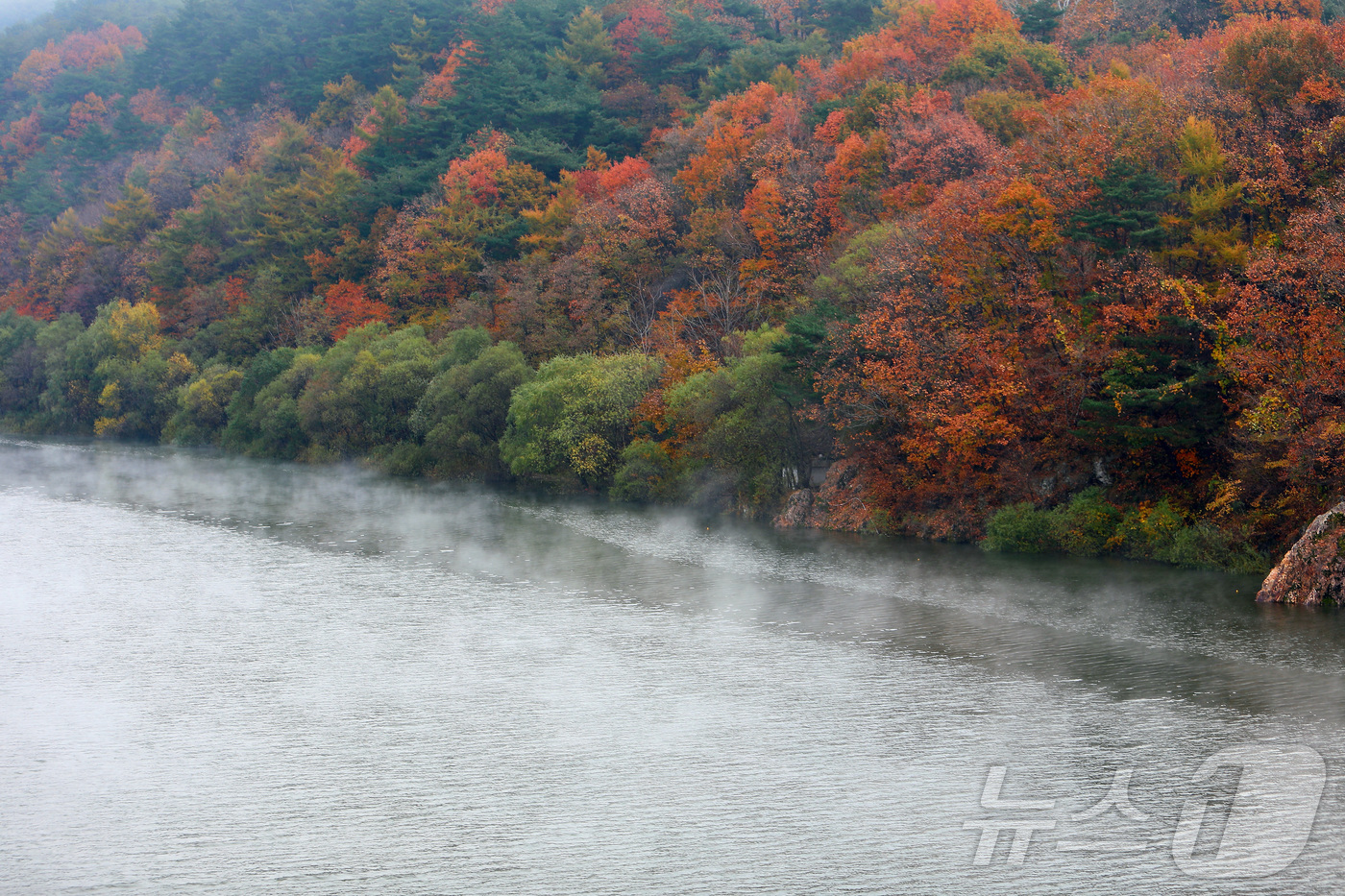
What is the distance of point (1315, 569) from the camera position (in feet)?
103

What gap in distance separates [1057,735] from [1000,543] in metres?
19.9

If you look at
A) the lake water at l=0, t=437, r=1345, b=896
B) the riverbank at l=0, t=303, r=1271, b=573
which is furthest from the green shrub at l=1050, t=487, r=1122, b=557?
the lake water at l=0, t=437, r=1345, b=896

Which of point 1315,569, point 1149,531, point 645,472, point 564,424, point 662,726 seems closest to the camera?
point 662,726

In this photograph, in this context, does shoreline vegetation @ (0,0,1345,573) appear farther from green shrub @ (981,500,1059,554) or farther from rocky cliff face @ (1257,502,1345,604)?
rocky cliff face @ (1257,502,1345,604)

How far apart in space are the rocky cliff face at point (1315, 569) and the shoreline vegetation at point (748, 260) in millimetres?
1743

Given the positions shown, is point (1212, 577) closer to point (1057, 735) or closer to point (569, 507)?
point (1057, 735)

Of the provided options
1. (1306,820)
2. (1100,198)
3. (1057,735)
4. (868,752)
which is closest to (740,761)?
(868,752)

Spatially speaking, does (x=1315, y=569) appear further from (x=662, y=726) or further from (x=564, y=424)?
(x=564, y=424)

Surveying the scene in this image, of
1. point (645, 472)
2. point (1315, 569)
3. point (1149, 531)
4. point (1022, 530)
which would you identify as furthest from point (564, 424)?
point (1315, 569)

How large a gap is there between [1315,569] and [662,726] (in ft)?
66.6

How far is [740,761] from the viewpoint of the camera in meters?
20.9

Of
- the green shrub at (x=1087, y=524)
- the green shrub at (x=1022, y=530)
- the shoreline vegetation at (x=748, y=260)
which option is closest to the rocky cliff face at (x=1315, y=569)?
the shoreline vegetation at (x=748, y=260)

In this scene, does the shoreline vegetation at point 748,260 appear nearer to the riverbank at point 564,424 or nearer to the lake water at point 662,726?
the riverbank at point 564,424

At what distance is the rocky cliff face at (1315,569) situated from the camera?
102 ft
